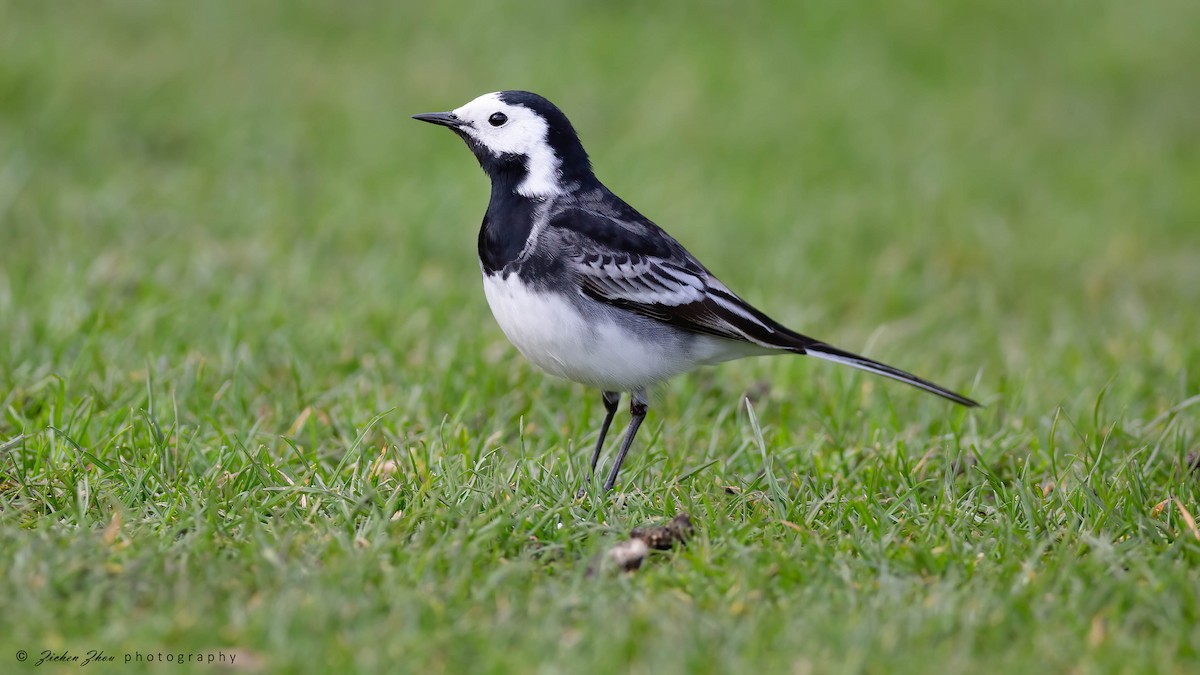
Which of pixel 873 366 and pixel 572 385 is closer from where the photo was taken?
pixel 873 366

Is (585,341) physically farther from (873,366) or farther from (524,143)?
(873,366)

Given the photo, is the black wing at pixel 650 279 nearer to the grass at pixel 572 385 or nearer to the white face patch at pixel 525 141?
the white face patch at pixel 525 141

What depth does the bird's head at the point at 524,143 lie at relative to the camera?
17.0 ft

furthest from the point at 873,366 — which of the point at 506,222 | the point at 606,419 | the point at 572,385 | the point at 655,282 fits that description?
the point at 572,385

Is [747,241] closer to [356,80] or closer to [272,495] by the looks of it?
[356,80]

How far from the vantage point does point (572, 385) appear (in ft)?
20.6

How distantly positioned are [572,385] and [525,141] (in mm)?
1493

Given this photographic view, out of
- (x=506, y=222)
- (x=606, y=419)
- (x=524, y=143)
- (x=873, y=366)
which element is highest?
(x=524, y=143)

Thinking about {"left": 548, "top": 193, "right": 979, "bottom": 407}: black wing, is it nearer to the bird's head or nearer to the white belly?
the white belly

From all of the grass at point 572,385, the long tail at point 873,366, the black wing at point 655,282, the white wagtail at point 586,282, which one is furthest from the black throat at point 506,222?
the long tail at point 873,366

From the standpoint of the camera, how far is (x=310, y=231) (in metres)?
8.31

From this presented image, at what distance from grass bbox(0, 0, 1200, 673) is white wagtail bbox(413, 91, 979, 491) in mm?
345

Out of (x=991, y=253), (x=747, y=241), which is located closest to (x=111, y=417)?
(x=747, y=241)

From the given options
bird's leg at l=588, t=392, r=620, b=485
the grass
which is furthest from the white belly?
the grass
